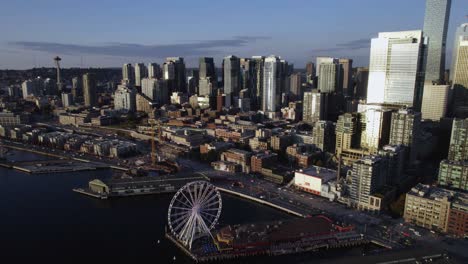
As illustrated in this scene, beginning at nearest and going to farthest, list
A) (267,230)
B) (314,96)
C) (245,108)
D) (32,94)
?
Answer: 1. (267,230)
2. (314,96)
3. (245,108)
4. (32,94)

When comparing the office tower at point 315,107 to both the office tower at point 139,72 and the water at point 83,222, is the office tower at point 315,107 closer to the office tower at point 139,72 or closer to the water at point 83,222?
the water at point 83,222

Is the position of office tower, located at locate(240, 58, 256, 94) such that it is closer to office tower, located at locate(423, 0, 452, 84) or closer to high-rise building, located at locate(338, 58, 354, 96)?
high-rise building, located at locate(338, 58, 354, 96)

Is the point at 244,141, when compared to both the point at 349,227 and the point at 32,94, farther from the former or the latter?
the point at 32,94

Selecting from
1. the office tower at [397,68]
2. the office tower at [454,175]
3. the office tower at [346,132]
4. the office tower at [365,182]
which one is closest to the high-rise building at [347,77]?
the office tower at [397,68]

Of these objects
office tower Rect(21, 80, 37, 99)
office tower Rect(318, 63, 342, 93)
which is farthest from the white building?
office tower Rect(21, 80, 37, 99)

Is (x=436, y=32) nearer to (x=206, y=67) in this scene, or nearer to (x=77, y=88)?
(x=206, y=67)

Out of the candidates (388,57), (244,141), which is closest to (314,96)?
(388,57)

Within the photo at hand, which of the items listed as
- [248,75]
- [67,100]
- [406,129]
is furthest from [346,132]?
[67,100]
